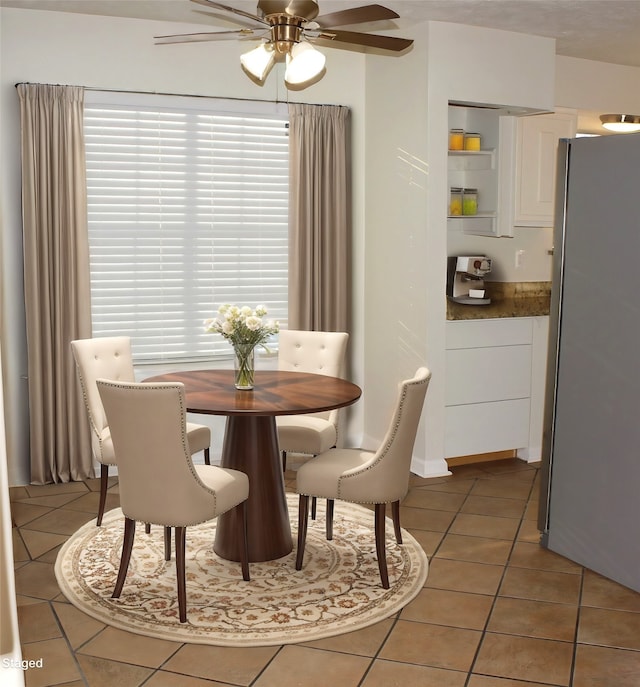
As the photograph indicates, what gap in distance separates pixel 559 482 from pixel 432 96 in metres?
2.34

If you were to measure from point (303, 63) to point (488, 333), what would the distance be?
2.67 metres

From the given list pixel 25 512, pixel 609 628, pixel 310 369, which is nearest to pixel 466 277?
pixel 310 369

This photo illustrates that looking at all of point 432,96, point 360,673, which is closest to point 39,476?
point 360,673

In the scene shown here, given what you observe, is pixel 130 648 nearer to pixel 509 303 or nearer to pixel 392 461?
pixel 392 461

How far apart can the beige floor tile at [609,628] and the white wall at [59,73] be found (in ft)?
10.6

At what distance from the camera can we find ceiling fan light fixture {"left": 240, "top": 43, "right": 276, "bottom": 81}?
298 centimetres

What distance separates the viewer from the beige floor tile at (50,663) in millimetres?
2625

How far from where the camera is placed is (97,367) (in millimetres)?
4086

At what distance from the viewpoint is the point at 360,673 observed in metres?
2.69

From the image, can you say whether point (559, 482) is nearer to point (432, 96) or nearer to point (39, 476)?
point (432, 96)

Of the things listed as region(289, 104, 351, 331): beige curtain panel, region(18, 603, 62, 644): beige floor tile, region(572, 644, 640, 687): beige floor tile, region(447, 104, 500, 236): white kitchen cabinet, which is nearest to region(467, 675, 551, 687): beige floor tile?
region(572, 644, 640, 687): beige floor tile

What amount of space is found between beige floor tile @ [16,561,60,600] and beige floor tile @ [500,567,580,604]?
1.87 m

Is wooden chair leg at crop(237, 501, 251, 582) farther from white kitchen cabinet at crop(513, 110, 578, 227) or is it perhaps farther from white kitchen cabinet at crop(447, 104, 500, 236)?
white kitchen cabinet at crop(513, 110, 578, 227)

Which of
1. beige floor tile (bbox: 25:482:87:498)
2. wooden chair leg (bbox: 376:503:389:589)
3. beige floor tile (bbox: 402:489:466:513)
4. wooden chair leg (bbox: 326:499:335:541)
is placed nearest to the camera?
wooden chair leg (bbox: 376:503:389:589)
